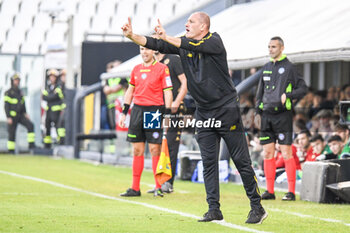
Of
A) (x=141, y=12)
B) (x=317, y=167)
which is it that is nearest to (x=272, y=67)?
(x=317, y=167)

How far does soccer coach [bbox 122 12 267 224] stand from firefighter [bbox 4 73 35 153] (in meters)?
15.5

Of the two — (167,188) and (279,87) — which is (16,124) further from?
(279,87)

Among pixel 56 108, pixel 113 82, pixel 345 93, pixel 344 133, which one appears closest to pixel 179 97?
pixel 344 133

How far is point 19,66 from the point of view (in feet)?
79.8

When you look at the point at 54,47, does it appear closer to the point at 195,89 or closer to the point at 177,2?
the point at 177,2

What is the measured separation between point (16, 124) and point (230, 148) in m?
16.1

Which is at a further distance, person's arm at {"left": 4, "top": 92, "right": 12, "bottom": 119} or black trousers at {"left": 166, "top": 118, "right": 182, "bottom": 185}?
person's arm at {"left": 4, "top": 92, "right": 12, "bottom": 119}

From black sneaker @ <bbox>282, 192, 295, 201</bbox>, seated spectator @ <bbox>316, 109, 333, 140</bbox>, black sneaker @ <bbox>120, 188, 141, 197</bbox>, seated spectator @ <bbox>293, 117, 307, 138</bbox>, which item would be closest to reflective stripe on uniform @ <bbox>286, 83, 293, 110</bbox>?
black sneaker @ <bbox>282, 192, 295, 201</bbox>

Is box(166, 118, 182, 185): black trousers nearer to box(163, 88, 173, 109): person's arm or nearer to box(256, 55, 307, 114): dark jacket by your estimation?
box(163, 88, 173, 109): person's arm

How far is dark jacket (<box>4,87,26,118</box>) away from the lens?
23.5m

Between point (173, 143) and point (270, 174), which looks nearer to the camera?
point (270, 174)

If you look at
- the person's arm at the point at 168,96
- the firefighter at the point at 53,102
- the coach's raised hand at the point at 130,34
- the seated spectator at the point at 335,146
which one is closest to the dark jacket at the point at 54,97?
the firefighter at the point at 53,102

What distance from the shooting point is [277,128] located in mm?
A: 10930

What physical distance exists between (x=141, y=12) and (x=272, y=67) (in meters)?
34.4
